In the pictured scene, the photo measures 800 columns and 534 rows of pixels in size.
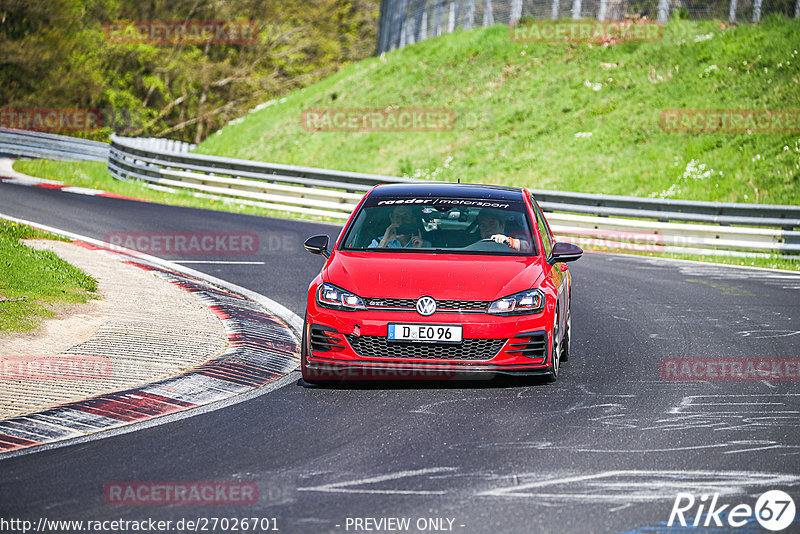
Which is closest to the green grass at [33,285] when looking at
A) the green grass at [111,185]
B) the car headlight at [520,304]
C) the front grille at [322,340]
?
the front grille at [322,340]

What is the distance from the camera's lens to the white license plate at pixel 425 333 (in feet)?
25.7

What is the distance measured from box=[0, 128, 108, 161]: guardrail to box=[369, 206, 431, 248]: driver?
109 ft

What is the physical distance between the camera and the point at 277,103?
48812 millimetres

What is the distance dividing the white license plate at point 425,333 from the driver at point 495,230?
1.46 metres

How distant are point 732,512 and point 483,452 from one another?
5.29ft

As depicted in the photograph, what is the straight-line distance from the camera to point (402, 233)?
912 cm

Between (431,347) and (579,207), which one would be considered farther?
(579,207)

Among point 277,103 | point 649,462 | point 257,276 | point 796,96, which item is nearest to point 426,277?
point 649,462

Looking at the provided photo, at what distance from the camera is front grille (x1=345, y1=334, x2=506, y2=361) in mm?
7871

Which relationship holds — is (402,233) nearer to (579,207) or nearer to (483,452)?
(483,452)

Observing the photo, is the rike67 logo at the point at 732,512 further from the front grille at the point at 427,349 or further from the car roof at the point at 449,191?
the car roof at the point at 449,191

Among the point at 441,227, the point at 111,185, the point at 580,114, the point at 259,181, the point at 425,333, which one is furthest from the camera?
the point at 580,114

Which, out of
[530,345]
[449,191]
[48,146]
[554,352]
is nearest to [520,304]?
[530,345]

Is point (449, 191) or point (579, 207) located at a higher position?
point (449, 191)
